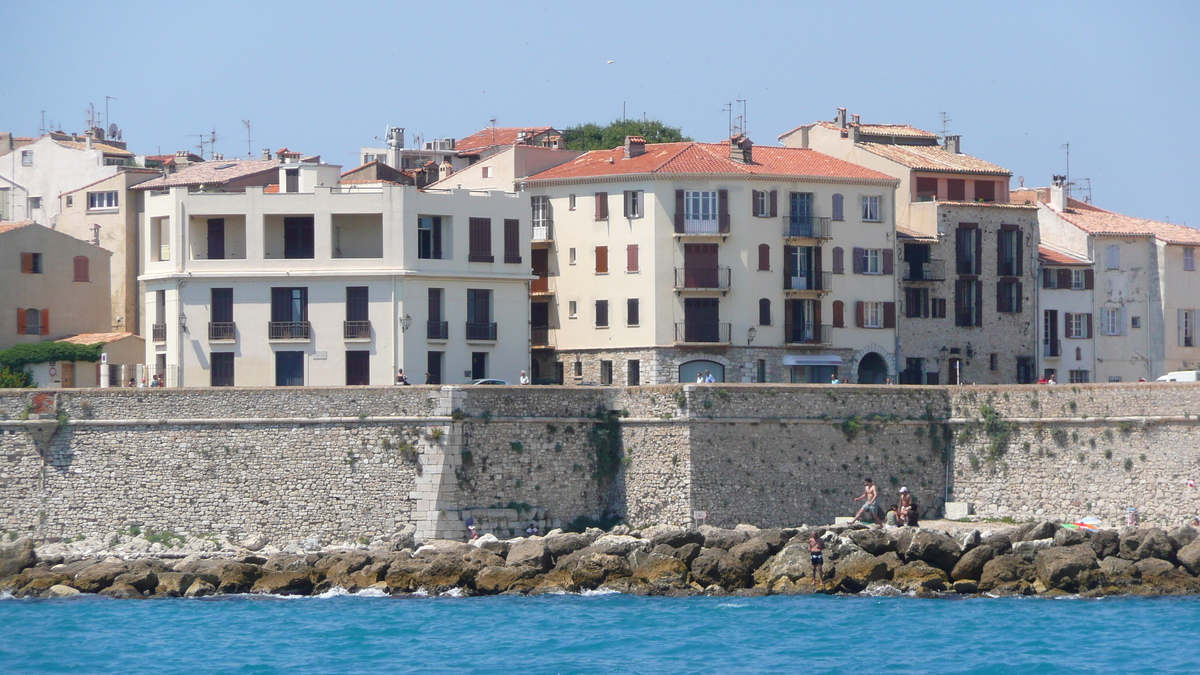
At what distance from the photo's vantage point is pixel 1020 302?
64062mm

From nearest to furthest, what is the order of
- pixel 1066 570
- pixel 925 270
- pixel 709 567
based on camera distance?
pixel 1066 570
pixel 709 567
pixel 925 270

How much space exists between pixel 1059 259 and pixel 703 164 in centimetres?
1426

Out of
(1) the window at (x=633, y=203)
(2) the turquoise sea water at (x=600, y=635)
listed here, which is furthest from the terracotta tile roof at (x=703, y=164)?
(2) the turquoise sea water at (x=600, y=635)

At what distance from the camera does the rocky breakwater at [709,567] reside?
41188mm

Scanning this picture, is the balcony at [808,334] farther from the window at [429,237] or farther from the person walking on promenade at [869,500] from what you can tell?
the person walking on promenade at [869,500]

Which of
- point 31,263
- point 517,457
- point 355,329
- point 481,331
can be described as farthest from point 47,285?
point 517,457

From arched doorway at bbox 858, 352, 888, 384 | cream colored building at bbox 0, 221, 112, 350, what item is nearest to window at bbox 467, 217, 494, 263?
arched doorway at bbox 858, 352, 888, 384

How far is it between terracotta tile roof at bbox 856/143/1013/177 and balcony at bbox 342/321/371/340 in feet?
67.3

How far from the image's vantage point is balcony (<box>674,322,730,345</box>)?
58.0m

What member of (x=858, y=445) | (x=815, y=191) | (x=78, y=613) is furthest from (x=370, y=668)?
(x=815, y=191)

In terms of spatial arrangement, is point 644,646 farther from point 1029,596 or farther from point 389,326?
point 389,326

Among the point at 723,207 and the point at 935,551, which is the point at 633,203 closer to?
the point at 723,207

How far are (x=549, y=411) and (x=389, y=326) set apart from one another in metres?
7.25

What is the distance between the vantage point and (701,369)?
58.1m
